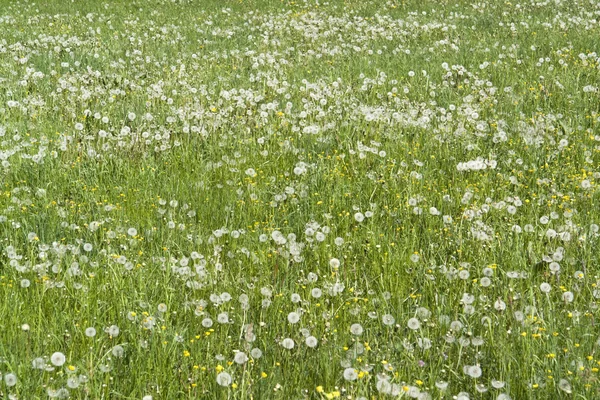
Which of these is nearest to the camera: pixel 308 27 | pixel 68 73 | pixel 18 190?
pixel 18 190

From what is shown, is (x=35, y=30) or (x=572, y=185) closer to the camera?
(x=572, y=185)

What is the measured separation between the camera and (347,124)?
615 centimetres

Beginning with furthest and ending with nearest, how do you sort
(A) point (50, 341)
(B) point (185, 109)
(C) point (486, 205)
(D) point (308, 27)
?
(D) point (308, 27), (B) point (185, 109), (C) point (486, 205), (A) point (50, 341)

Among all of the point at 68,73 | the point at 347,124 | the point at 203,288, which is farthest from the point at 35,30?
the point at 203,288

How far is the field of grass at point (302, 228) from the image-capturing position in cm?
283

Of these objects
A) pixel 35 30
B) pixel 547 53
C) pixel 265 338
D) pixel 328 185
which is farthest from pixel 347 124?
pixel 35 30

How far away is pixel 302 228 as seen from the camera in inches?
172

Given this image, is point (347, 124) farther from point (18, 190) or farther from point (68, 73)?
point (68, 73)

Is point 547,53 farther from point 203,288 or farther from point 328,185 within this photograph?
point 203,288

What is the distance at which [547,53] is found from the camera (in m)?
9.17

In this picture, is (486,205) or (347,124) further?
(347,124)

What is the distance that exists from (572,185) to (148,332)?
3232mm

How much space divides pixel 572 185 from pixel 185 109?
3.59 meters

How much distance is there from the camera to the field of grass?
2.83 metres
